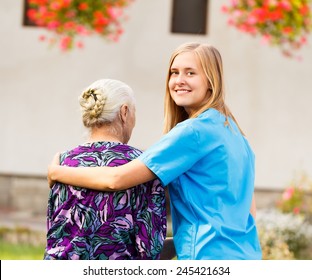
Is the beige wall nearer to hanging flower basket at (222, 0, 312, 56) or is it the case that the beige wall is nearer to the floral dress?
hanging flower basket at (222, 0, 312, 56)

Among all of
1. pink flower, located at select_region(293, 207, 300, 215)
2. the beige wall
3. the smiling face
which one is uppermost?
the smiling face

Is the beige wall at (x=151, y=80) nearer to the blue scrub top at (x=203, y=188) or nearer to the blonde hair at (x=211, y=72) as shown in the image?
the blonde hair at (x=211, y=72)

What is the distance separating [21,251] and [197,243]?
5.75 m

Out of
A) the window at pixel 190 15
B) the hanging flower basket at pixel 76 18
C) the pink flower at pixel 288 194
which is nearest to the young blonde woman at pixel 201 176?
the pink flower at pixel 288 194

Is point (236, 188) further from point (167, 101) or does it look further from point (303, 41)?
point (303, 41)

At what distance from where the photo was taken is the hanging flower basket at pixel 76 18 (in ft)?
32.6

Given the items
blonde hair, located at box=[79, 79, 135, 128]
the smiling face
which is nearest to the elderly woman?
blonde hair, located at box=[79, 79, 135, 128]

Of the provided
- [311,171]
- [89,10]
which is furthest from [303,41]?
[89,10]

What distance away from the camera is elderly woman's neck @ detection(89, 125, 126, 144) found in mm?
3029

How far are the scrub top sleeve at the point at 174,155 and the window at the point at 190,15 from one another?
8055mm

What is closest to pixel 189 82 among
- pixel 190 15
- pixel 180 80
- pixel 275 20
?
pixel 180 80

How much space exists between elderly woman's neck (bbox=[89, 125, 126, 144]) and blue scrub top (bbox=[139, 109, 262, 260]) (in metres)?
0.17

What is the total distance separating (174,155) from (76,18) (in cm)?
738

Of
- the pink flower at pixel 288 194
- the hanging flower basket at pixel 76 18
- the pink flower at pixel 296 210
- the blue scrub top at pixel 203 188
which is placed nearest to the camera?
the blue scrub top at pixel 203 188
